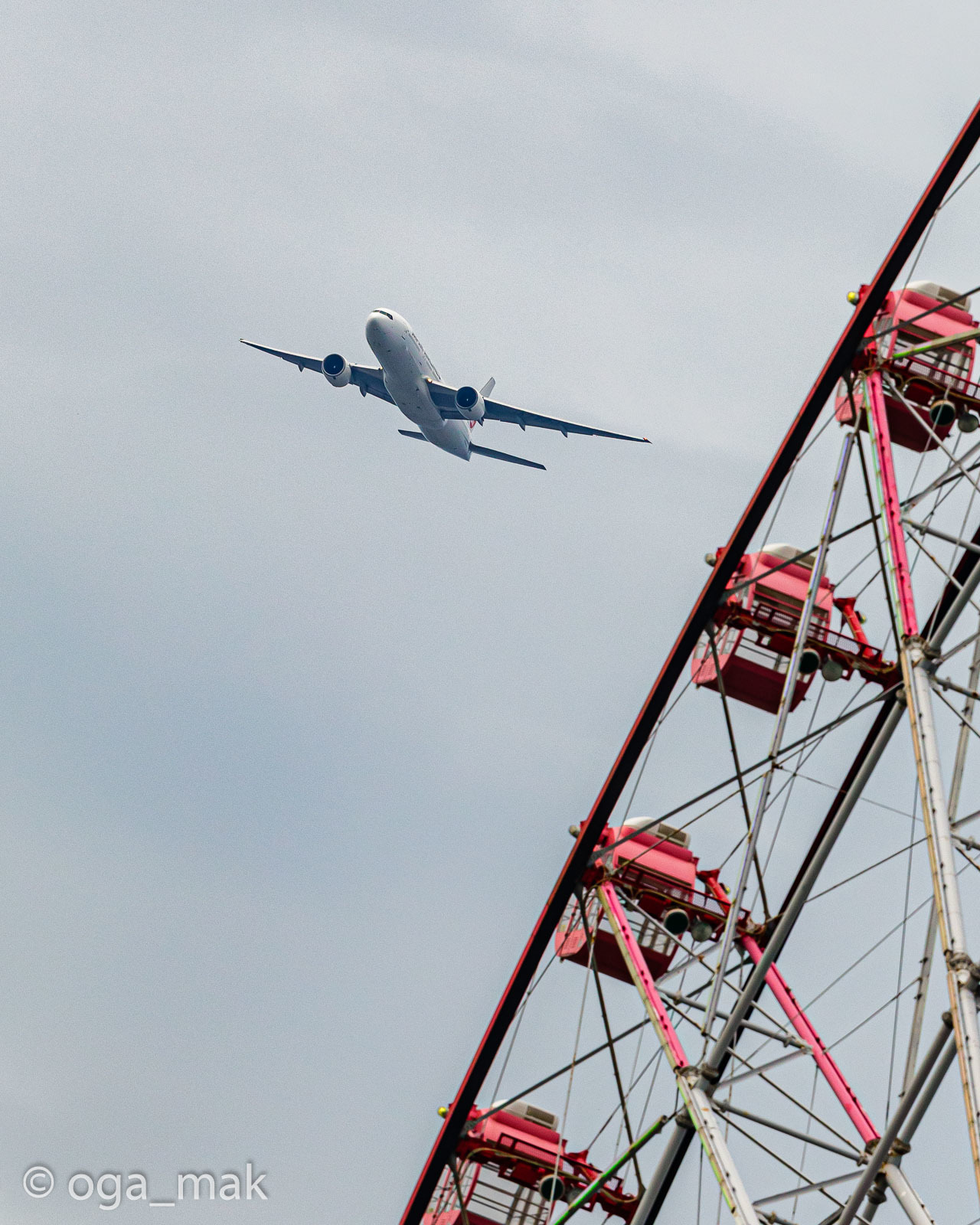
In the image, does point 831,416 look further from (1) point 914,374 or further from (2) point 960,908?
(2) point 960,908

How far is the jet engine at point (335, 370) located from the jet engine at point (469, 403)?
5869 mm

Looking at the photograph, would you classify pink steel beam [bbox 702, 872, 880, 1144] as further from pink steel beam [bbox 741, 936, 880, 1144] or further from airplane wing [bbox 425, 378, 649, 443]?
airplane wing [bbox 425, 378, 649, 443]

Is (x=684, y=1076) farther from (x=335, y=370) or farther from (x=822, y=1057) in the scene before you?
(x=335, y=370)

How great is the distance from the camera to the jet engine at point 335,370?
7450 centimetres

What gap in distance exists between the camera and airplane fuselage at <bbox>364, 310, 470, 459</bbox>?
68.4 meters

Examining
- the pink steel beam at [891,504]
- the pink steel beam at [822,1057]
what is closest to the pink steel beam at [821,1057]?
the pink steel beam at [822,1057]

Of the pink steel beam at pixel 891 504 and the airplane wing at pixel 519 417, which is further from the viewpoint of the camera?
the airplane wing at pixel 519 417

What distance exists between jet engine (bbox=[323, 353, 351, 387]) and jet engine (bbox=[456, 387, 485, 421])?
231 inches

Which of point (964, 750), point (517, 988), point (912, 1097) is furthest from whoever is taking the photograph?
point (517, 988)

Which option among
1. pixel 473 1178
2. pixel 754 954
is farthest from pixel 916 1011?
pixel 473 1178

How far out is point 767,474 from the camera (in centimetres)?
2536

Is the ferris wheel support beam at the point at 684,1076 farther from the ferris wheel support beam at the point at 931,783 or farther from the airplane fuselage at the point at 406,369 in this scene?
the airplane fuselage at the point at 406,369

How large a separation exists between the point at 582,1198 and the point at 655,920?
4668 millimetres

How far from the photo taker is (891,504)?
2400 cm
